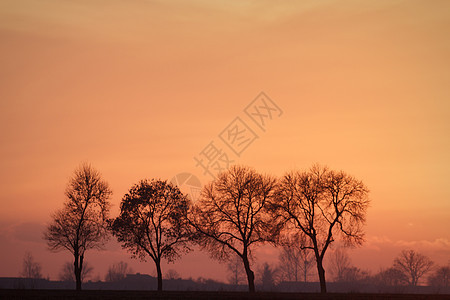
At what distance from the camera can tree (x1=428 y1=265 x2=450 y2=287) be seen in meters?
190

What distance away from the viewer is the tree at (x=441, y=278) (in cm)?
19025

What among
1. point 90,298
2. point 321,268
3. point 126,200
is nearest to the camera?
point 90,298

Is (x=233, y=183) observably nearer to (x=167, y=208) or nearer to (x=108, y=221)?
(x=167, y=208)

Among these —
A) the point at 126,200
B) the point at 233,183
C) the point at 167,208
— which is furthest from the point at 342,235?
the point at 126,200

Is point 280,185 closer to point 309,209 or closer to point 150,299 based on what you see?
point 309,209

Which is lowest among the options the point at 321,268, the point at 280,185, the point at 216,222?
the point at 321,268

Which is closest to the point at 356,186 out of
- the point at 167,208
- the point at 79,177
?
the point at 167,208

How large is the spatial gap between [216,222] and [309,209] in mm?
12489

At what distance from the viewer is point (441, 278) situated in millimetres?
A: 192250

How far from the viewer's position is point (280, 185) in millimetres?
74812

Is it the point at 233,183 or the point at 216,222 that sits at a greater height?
the point at 233,183

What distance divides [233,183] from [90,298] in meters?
35.9

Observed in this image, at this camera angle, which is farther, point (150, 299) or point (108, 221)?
point (108, 221)

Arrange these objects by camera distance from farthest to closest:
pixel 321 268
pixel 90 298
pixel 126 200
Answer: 1. pixel 126 200
2. pixel 321 268
3. pixel 90 298
